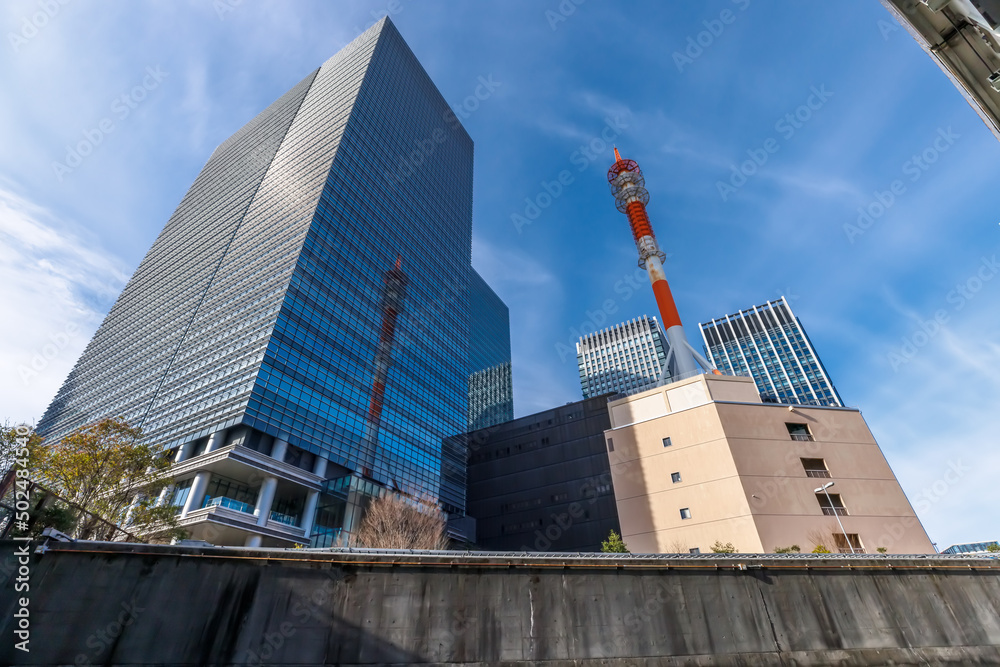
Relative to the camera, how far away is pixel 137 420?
64.2m

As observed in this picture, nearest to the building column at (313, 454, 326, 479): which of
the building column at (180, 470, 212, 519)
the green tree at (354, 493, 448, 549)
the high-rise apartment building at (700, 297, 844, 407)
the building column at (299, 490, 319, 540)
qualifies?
the building column at (299, 490, 319, 540)

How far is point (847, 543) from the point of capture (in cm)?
3684

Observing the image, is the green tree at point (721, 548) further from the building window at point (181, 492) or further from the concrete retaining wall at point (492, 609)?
the building window at point (181, 492)

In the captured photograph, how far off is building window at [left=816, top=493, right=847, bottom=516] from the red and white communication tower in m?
15.0

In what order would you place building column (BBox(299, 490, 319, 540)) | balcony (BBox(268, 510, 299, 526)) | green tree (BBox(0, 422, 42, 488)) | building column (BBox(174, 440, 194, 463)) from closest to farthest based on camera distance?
green tree (BBox(0, 422, 42, 488)) < balcony (BBox(268, 510, 299, 526)) < building column (BBox(299, 490, 319, 540)) < building column (BBox(174, 440, 194, 463))

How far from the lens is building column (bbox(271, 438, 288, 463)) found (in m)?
51.5

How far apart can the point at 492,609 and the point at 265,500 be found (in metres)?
43.2

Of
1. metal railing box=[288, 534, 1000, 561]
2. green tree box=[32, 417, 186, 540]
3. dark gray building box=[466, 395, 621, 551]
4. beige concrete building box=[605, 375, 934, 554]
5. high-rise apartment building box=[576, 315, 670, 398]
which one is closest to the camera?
metal railing box=[288, 534, 1000, 561]

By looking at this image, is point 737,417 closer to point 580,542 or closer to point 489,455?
point 580,542

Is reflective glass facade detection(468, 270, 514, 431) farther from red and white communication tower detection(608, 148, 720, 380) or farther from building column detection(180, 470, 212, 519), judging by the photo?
building column detection(180, 470, 212, 519)

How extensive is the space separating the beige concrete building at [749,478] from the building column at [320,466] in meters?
34.6

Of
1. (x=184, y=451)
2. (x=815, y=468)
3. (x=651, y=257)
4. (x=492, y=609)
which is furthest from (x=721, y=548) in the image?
(x=184, y=451)

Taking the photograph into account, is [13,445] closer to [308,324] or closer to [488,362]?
[308,324]

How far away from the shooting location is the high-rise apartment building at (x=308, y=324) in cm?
5203
